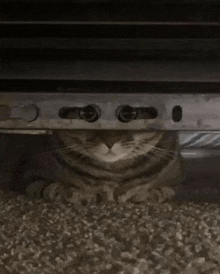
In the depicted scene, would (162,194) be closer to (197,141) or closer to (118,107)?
(197,141)

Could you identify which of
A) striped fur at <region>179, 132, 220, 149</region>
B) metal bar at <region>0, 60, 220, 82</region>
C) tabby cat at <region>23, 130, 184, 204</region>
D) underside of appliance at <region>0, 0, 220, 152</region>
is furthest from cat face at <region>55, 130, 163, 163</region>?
metal bar at <region>0, 60, 220, 82</region>

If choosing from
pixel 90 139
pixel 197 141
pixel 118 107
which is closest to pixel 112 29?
pixel 118 107

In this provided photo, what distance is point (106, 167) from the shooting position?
165cm

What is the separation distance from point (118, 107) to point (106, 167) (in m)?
0.77

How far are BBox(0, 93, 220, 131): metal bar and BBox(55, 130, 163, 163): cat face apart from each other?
0.61 m

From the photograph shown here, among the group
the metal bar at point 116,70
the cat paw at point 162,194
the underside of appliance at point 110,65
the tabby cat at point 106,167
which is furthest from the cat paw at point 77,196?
the metal bar at point 116,70

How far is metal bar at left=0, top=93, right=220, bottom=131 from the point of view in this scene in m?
0.90

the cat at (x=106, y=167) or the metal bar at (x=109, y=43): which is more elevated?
the metal bar at (x=109, y=43)

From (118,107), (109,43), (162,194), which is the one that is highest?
(109,43)

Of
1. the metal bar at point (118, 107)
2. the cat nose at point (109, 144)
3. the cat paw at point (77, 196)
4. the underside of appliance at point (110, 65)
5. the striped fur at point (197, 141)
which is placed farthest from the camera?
the striped fur at point (197, 141)

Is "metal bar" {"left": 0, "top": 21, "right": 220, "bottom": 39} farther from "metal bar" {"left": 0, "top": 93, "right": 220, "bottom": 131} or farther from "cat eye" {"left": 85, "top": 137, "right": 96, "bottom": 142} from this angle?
"cat eye" {"left": 85, "top": 137, "right": 96, "bottom": 142}

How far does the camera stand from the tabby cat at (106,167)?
1.42 metres

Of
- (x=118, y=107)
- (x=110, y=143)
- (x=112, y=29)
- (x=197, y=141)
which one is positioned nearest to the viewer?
(x=112, y=29)

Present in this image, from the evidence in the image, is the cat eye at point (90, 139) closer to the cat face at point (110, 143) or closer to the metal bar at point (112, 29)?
the cat face at point (110, 143)
